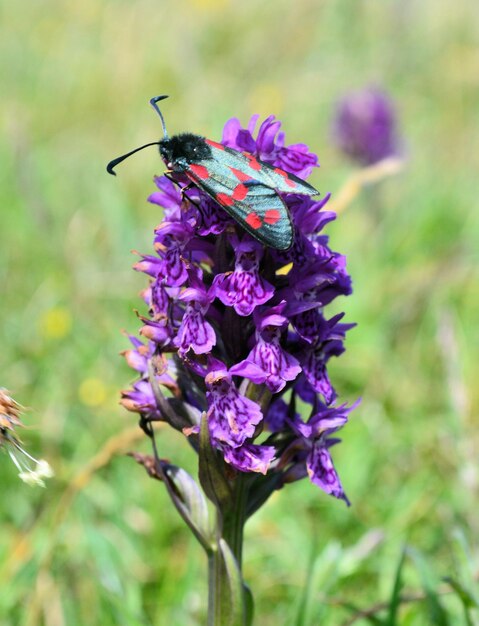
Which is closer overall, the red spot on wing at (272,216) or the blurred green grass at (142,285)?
the red spot on wing at (272,216)

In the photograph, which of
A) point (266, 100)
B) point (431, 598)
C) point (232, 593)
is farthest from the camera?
point (266, 100)

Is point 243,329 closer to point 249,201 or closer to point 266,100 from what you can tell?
point 249,201

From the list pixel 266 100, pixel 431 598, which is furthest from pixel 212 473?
pixel 266 100

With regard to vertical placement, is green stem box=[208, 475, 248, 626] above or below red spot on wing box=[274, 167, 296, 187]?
below

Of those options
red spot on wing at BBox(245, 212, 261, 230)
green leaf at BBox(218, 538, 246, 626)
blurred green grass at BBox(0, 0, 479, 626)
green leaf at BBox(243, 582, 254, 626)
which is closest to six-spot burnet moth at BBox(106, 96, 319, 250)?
red spot on wing at BBox(245, 212, 261, 230)

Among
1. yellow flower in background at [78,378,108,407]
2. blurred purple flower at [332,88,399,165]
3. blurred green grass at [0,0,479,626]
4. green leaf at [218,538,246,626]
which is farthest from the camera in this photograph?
blurred purple flower at [332,88,399,165]

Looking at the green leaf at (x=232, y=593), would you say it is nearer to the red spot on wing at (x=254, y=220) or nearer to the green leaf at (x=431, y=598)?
the green leaf at (x=431, y=598)

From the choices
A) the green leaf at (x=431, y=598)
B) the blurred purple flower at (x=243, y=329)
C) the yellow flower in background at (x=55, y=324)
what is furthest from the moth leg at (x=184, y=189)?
the yellow flower in background at (x=55, y=324)

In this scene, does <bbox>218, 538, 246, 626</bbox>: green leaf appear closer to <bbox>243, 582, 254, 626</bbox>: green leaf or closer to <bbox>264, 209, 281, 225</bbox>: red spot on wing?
<bbox>243, 582, 254, 626</bbox>: green leaf
